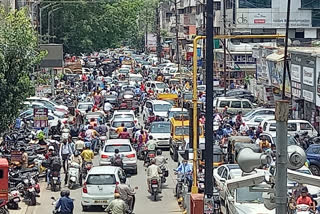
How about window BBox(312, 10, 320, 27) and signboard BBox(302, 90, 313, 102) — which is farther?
window BBox(312, 10, 320, 27)

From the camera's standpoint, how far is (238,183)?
9.41 m

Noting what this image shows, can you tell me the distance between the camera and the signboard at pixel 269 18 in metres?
78.6

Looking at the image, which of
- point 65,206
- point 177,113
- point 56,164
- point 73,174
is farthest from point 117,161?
point 177,113

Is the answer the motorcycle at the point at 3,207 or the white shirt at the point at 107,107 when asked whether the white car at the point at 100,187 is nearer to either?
the motorcycle at the point at 3,207

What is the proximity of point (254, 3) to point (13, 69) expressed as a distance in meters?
54.6

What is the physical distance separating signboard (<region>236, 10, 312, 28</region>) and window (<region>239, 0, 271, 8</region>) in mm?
400

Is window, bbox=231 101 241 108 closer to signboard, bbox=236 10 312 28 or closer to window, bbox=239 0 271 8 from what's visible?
window, bbox=239 0 271 8

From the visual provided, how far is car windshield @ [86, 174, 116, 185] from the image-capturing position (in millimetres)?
24047

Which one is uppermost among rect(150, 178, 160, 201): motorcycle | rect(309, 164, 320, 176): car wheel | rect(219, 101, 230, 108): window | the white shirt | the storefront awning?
the storefront awning

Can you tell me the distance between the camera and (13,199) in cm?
2411

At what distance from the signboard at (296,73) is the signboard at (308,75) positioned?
104 centimetres

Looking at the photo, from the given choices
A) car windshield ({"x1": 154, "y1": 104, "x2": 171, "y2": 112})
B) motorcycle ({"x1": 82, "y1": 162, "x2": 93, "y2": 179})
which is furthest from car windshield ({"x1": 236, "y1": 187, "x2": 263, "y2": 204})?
car windshield ({"x1": 154, "y1": 104, "x2": 171, "y2": 112})

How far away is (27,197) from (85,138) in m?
10.0

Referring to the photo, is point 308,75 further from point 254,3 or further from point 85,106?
point 254,3
